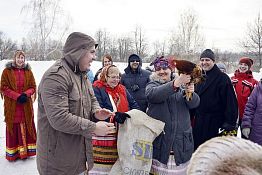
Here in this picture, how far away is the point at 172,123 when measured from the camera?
2762 millimetres

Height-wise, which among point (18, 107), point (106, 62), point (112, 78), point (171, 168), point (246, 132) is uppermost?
point (106, 62)

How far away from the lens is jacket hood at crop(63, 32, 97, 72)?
6.84ft

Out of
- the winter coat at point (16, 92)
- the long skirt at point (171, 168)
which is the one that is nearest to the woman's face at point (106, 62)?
the winter coat at point (16, 92)

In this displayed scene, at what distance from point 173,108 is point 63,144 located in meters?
1.18

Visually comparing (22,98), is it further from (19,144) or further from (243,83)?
(243,83)

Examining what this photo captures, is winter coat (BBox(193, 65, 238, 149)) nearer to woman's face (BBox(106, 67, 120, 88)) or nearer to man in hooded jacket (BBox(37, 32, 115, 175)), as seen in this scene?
woman's face (BBox(106, 67, 120, 88))

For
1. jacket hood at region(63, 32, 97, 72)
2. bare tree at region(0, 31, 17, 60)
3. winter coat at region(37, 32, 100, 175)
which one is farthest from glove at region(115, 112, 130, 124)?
bare tree at region(0, 31, 17, 60)

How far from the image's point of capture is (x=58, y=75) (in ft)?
6.45

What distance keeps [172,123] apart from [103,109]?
2.66 ft

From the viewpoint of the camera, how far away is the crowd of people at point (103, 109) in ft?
6.68

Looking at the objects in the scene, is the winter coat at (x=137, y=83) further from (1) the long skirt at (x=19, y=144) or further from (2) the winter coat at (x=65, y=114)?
(2) the winter coat at (x=65, y=114)

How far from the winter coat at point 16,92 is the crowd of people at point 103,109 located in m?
0.01

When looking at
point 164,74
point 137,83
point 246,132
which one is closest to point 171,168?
point 164,74

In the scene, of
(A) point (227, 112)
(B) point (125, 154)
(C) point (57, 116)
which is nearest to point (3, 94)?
(B) point (125, 154)
